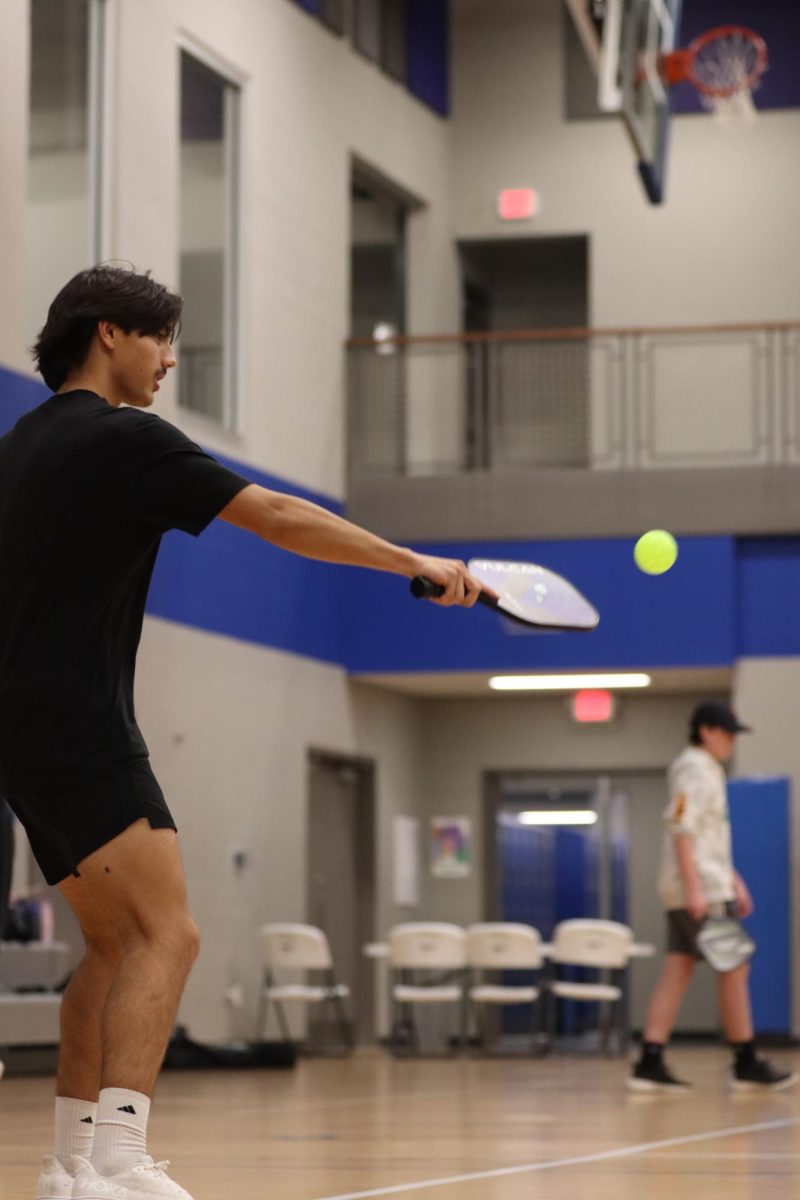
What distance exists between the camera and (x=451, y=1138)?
662cm

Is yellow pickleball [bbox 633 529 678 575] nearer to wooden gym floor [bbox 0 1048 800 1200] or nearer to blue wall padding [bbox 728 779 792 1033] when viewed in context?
wooden gym floor [bbox 0 1048 800 1200]

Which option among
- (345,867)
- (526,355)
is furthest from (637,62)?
(345,867)

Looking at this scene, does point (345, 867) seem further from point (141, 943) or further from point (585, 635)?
point (141, 943)

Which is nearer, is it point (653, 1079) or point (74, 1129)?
point (74, 1129)

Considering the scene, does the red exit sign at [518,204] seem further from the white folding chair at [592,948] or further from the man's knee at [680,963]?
the man's knee at [680,963]

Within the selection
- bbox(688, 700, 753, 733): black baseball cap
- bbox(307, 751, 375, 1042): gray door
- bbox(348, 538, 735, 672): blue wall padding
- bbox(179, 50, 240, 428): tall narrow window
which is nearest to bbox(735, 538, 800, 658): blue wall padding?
bbox(348, 538, 735, 672): blue wall padding

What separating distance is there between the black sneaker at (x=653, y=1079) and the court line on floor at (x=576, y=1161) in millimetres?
1834

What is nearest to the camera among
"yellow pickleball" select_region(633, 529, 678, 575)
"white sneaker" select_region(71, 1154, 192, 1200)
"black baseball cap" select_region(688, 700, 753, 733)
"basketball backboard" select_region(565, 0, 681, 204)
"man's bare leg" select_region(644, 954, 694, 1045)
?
"white sneaker" select_region(71, 1154, 192, 1200)

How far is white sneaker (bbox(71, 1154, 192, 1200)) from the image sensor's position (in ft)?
10.9

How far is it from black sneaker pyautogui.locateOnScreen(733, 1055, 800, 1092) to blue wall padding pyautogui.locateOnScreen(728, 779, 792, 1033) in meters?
5.47

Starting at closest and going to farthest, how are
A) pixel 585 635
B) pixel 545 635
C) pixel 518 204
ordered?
pixel 585 635 → pixel 545 635 → pixel 518 204

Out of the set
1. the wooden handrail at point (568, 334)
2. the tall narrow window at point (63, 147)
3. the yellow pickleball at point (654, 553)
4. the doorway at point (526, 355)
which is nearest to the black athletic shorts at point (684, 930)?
the yellow pickleball at point (654, 553)

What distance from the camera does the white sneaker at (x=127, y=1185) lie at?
3.32 meters

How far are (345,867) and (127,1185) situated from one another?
13104 millimetres
